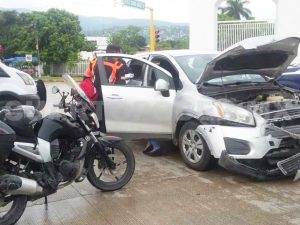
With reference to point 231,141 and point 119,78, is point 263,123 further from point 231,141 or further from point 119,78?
point 119,78

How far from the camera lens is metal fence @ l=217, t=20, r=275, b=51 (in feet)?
59.5

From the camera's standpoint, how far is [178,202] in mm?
4734

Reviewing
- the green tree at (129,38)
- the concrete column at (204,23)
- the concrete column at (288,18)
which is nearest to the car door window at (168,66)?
the concrete column at (288,18)

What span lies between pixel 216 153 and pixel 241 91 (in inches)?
36.2

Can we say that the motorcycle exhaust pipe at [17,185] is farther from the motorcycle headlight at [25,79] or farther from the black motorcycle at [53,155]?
the motorcycle headlight at [25,79]

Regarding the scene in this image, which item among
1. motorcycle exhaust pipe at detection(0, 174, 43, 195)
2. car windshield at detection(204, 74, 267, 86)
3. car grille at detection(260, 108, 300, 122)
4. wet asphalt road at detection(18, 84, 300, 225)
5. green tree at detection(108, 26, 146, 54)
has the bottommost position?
wet asphalt road at detection(18, 84, 300, 225)

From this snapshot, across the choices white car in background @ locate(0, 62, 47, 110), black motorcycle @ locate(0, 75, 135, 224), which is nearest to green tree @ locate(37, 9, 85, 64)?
white car in background @ locate(0, 62, 47, 110)

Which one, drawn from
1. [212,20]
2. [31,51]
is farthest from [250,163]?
[31,51]

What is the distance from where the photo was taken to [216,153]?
5336mm

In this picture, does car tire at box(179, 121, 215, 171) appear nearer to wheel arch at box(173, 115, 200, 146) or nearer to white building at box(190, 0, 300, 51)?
wheel arch at box(173, 115, 200, 146)

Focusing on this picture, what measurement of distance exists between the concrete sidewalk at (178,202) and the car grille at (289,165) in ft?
0.64

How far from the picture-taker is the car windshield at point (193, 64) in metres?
6.35

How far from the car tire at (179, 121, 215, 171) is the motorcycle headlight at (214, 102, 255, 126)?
0.45m

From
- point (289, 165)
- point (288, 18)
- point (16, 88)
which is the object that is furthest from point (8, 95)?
point (288, 18)
